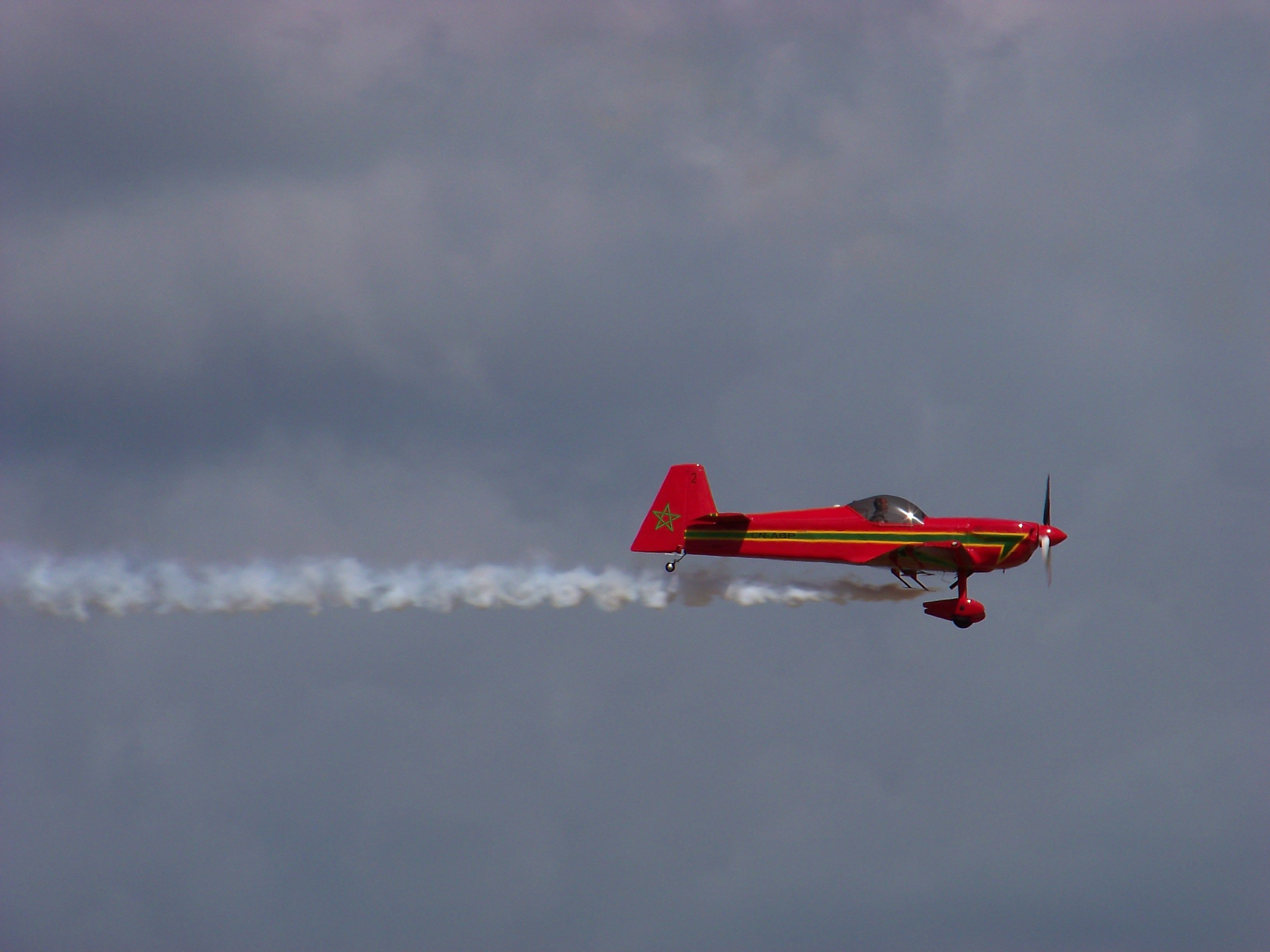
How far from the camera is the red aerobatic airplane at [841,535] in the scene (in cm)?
7538

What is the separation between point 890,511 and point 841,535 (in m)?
1.41

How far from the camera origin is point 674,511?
75.7 metres

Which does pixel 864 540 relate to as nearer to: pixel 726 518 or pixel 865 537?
pixel 865 537

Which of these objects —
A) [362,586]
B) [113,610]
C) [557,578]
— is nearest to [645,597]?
[557,578]

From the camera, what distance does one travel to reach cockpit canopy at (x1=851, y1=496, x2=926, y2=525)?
249ft

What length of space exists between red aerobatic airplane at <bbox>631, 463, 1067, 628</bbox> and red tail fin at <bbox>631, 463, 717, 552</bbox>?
0.05ft

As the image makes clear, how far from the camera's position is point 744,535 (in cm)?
7531

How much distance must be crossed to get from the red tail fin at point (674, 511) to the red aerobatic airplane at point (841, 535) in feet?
0.05

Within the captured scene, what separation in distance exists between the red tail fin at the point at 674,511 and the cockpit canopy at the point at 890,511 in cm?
376

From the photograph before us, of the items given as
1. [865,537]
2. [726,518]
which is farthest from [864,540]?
[726,518]

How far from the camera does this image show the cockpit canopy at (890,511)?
249 ft

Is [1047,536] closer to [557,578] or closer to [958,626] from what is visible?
[958,626]

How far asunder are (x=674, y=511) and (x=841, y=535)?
4.21 m

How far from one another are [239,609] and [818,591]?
1492 cm
